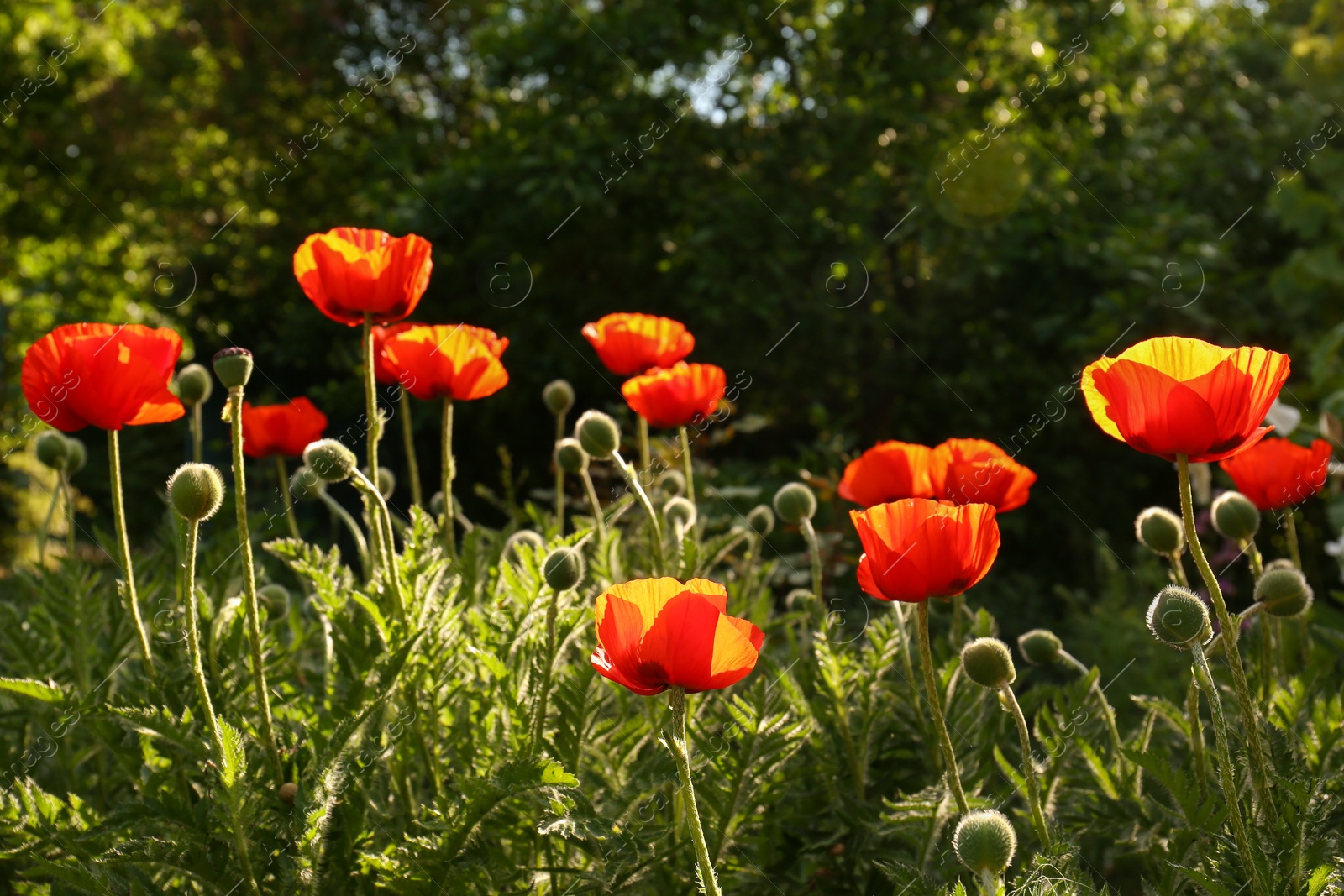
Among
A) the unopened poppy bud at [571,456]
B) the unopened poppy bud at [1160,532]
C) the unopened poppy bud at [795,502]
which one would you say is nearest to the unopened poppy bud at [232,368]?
the unopened poppy bud at [571,456]

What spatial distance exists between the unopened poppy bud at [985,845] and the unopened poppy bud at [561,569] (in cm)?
59

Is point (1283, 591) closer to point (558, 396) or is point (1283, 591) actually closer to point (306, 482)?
point (306, 482)

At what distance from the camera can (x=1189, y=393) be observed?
1143 millimetres

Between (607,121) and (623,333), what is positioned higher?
(607,121)

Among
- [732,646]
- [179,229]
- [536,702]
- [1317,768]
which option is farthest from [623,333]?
[179,229]

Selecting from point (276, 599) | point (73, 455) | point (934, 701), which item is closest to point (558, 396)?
point (276, 599)

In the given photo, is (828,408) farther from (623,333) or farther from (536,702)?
(536,702)

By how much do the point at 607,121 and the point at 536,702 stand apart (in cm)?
398

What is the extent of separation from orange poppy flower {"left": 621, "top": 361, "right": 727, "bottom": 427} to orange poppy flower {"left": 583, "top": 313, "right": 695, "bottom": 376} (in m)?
0.13

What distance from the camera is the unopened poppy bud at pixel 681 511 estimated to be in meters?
1.90

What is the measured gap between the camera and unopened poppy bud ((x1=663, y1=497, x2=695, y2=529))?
190 cm

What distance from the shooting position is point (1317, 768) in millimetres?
1385

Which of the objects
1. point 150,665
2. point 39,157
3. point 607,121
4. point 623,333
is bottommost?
point 150,665

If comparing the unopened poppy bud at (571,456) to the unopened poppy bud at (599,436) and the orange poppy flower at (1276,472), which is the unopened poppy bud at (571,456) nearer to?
the unopened poppy bud at (599,436)
